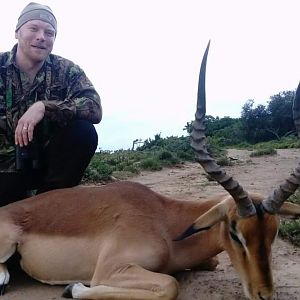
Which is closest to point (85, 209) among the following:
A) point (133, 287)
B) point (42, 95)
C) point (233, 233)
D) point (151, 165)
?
point (133, 287)

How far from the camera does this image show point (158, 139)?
23.1m

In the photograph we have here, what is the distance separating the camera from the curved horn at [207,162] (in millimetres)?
4496

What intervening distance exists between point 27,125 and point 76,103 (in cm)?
79

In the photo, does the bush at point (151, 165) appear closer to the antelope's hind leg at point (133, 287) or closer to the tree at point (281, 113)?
the antelope's hind leg at point (133, 287)

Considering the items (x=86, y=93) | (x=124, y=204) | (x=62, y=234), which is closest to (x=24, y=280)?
(x=62, y=234)

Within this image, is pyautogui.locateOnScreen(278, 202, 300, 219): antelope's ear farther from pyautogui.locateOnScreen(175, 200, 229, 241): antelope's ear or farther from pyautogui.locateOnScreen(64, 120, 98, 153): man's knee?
pyautogui.locateOnScreen(64, 120, 98, 153): man's knee

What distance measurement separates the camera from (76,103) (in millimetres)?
6500

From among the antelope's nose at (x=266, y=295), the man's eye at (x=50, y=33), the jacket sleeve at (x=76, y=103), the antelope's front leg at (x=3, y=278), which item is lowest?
the antelope's front leg at (x=3, y=278)

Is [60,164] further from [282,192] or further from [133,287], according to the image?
[282,192]

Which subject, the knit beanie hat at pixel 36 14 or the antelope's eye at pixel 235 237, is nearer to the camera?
the antelope's eye at pixel 235 237

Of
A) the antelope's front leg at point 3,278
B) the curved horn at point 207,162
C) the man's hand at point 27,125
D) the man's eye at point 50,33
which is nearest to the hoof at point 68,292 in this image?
the antelope's front leg at point 3,278

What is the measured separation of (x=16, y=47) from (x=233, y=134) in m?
27.5

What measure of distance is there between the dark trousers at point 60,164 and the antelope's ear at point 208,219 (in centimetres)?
206

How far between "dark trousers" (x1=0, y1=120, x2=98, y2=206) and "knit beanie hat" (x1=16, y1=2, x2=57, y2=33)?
119cm
